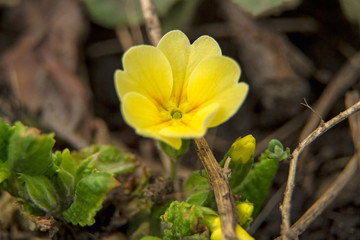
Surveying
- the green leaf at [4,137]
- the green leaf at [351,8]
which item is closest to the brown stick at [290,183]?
the green leaf at [4,137]

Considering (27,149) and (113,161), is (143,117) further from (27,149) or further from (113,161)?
(113,161)

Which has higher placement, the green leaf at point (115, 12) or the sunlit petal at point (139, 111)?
the sunlit petal at point (139, 111)

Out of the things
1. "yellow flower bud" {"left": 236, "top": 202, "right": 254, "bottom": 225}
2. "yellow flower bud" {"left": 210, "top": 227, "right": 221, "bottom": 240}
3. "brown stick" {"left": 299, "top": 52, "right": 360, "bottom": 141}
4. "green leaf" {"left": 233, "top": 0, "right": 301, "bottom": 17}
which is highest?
"green leaf" {"left": 233, "top": 0, "right": 301, "bottom": 17}

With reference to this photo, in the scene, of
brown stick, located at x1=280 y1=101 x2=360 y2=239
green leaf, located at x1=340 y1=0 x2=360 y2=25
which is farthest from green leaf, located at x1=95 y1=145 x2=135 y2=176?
green leaf, located at x1=340 y1=0 x2=360 y2=25

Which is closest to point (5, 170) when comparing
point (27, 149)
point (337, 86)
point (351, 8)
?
point (27, 149)

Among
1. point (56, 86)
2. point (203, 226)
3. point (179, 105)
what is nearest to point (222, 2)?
point (56, 86)

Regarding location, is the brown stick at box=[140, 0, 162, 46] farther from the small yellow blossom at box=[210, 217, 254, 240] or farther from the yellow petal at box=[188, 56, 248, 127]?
the small yellow blossom at box=[210, 217, 254, 240]

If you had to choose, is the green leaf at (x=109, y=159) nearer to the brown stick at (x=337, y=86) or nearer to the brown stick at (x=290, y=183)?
the brown stick at (x=290, y=183)
